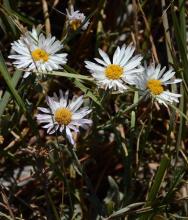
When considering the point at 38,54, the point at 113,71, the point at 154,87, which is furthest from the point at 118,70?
the point at 38,54

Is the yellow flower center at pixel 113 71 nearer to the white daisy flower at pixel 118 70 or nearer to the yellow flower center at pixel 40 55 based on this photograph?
the white daisy flower at pixel 118 70

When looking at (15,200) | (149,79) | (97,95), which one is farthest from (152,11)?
(15,200)

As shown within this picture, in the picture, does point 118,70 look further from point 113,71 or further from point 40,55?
point 40,55

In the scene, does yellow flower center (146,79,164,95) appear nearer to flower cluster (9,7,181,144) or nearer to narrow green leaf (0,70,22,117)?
flower cluster (9,7,181,144)

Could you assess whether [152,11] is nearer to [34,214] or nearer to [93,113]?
[93,113]

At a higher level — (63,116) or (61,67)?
(61,67)

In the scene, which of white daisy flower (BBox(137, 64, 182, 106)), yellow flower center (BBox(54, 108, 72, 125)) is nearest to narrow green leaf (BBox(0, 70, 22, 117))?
yellow flower center (BBox(54, 108, 72, 125))

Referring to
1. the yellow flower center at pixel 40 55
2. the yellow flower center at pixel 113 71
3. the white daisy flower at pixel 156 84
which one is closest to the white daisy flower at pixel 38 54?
the yellow flower center at pixel 40 55
